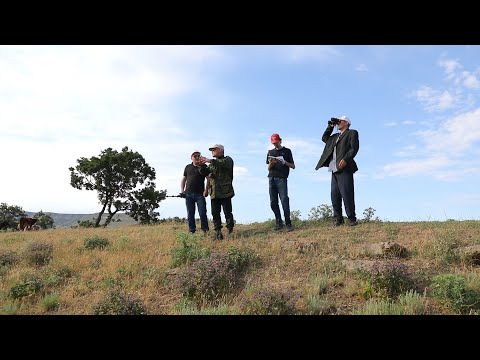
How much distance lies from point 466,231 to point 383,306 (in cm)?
466

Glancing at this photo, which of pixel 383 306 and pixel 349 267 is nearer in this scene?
pixel 383 306

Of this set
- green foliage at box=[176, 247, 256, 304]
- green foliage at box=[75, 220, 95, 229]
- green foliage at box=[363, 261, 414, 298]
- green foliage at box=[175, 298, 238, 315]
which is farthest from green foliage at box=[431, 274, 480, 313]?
green foliage at box=[75, 220, 95, 229]

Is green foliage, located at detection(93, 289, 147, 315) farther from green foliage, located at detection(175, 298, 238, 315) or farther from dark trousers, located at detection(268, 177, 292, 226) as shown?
dark trousers, located at detection(268, 177, 292, 226)

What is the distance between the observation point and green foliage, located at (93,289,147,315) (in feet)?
19.7

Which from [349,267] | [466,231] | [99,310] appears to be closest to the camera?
[99,310]

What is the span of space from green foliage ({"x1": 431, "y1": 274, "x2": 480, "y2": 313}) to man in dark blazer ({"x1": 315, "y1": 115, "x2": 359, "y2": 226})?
13.9 ft

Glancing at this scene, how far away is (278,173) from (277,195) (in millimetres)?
680

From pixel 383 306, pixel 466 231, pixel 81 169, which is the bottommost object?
pixel 383 306

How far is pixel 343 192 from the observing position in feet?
32.5

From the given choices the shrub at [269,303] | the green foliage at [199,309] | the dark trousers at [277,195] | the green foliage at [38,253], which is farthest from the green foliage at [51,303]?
the dark trousers at [277,195]
